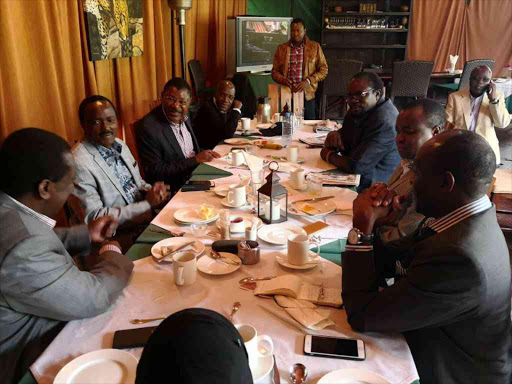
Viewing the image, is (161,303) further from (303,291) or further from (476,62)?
(476,62)

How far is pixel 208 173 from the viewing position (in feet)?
8.61

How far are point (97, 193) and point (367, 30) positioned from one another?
6391 mm

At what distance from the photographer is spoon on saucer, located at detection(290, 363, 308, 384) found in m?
0.99

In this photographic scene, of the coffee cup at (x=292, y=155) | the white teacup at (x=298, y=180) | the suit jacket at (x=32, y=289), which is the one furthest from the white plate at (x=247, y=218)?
the coffee cup at (x=292, y=155)

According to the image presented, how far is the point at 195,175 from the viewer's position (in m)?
2.59

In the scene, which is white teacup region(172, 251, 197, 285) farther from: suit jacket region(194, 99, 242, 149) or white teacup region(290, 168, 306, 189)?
suit jacket region(194, 99, 242, 149)

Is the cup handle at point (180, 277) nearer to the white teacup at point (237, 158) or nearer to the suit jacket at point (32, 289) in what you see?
the suit jacket at point (32, 289)

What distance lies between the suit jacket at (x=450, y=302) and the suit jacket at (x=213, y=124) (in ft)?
Result: 8.84

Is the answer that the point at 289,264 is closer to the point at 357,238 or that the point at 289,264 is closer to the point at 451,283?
the point at 357,238

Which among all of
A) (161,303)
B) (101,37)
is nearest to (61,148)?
(161,303)

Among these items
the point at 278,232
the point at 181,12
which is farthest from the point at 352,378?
the point at 181,12

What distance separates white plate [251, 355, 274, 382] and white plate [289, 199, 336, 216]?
3.31ft

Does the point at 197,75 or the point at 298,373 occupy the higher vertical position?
the point at 197,75

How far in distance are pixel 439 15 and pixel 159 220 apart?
294 inches
